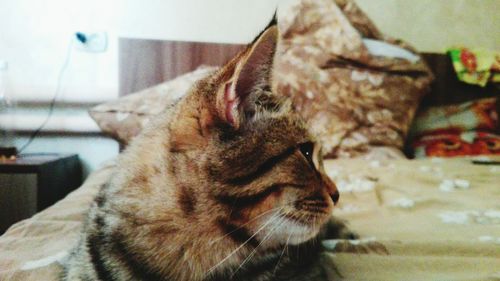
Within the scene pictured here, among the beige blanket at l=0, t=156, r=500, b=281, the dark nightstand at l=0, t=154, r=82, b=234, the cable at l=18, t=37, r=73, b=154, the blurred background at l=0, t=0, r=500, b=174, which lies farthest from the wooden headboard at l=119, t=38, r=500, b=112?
the beige blanket at l=0, t=156, r=500, b=281

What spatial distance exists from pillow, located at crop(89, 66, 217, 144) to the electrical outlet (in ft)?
1.45

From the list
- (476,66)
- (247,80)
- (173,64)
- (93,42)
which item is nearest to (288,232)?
(247,80)

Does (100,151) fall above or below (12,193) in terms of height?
Answer: above

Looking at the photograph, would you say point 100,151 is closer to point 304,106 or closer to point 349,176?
point 304,106

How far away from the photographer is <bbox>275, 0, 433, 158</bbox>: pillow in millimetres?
1462

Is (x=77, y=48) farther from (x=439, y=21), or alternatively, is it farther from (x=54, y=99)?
(x=439, y=21)

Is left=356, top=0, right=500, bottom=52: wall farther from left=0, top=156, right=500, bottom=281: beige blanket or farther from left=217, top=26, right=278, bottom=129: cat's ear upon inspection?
left=217, top=26, right=278, bottom=129: cat's ear

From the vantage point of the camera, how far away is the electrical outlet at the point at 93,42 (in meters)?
1.78

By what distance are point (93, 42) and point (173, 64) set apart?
0.38 metres

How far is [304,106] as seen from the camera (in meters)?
1.46

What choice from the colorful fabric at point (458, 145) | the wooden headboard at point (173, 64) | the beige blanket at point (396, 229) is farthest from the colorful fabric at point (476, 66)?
the beige blanket at point (396, 229)

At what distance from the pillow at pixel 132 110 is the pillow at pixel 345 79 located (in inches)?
15.3

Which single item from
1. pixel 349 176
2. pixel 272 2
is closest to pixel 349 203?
pixel 349 176

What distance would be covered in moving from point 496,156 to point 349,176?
2.34 ft
